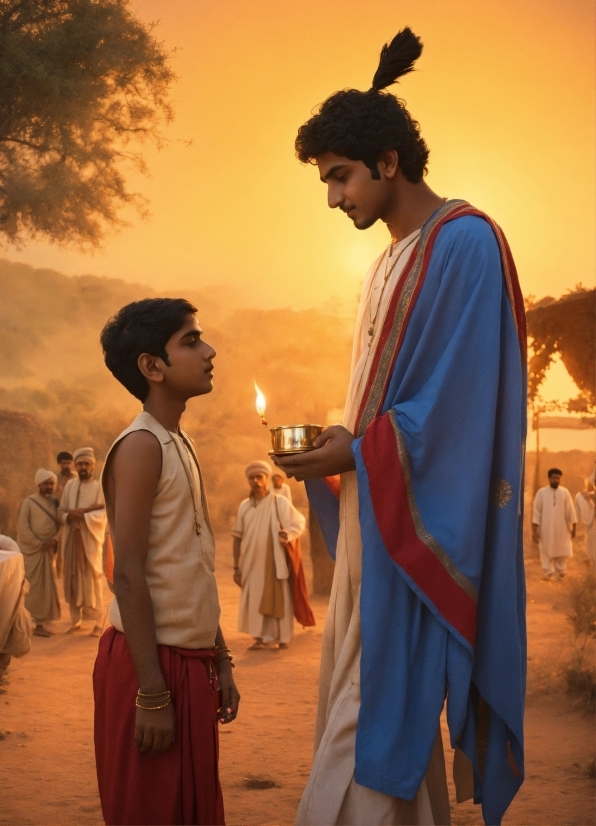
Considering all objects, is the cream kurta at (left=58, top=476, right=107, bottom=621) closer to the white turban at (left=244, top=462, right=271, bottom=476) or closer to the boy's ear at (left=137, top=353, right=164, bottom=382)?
the white turban at (left=244, top=462, right=271, bottom=476)

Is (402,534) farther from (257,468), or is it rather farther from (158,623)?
(257,468)

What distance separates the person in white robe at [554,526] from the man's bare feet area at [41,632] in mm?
8715

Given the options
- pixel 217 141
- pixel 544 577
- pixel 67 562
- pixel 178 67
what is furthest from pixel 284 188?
pixel 67 562

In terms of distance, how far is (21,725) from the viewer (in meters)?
6.47

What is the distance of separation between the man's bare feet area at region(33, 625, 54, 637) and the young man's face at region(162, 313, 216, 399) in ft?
28.2

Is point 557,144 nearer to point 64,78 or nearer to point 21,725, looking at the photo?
point 64,78

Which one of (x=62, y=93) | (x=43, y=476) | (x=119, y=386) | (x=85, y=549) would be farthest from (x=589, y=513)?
(x=119, y=386)

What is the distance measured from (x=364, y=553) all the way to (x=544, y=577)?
14.2 meters

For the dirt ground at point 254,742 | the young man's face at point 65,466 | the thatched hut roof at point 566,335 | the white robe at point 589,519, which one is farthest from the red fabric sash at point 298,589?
the white robe at point 589,519

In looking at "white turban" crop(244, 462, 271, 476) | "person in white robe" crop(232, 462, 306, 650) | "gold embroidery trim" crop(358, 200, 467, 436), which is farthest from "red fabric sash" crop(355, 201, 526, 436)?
"white turban" crop(244, 462, 271, 476)

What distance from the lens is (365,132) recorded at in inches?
101

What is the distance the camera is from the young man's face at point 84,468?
35.5 ft

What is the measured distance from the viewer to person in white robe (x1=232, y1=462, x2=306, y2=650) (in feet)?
31.8

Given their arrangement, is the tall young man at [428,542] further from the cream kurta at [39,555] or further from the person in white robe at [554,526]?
the person in white robe at [554,526]
